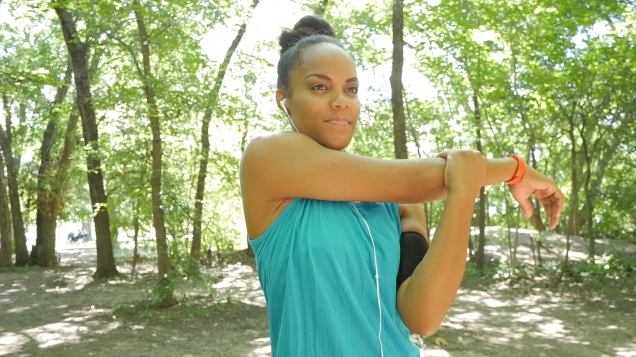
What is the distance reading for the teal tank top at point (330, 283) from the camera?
4.08 feet

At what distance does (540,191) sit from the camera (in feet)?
5.36

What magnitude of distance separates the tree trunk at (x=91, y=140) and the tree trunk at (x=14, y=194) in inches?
199

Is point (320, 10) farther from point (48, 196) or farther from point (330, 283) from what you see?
point (48, 196)

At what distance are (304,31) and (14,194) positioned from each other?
2114 cm

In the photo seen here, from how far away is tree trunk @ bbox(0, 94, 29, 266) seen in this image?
19703 millimetres

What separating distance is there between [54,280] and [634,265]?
14547mm

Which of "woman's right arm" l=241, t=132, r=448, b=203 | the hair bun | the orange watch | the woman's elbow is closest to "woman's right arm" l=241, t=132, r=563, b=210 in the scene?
"woman's right arm" l=241, t=132, r=448, b=203

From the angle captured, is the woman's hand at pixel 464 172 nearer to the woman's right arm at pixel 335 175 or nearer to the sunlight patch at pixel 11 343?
the woman's right arm at pixel 335 175

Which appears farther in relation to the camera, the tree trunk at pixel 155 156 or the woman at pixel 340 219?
the tree trunk at pixel 155 156

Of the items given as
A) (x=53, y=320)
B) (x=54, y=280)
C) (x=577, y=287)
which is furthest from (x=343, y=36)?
(x=54, y=280)

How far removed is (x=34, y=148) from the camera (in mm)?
21531

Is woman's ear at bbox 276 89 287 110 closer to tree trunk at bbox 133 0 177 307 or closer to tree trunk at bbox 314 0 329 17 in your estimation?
tree trunk at bbox 314 0 329 17

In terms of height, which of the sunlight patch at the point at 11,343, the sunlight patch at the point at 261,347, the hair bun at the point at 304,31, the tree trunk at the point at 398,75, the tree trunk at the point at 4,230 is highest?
the tree trunk at the point at 398,75

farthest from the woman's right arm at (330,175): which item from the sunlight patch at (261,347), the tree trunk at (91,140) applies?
the tree trunk at (91,140)
